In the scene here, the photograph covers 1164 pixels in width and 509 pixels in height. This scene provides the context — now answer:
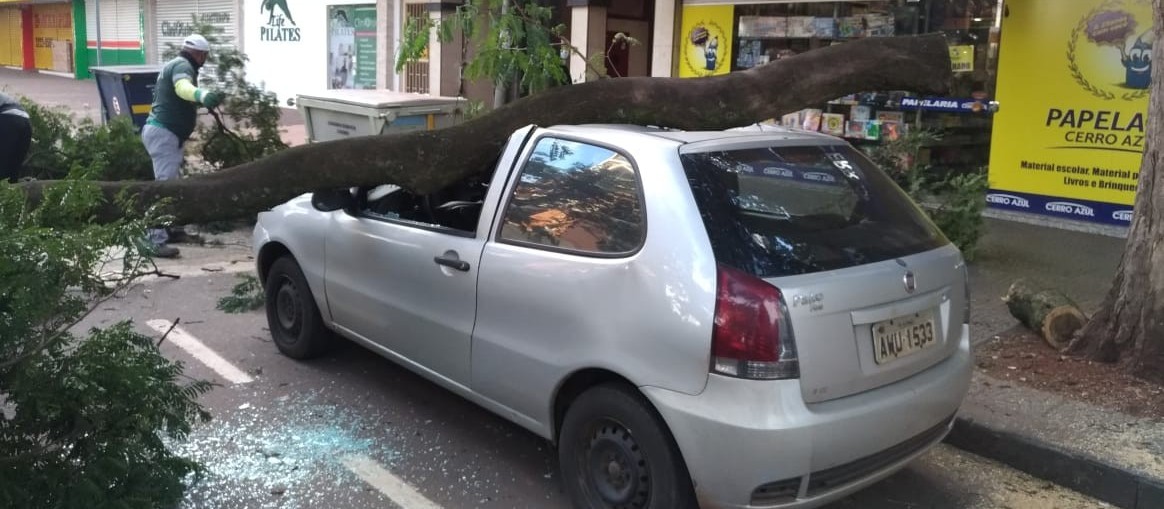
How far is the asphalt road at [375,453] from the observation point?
4168 millimetres

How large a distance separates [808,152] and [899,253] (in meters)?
0.60

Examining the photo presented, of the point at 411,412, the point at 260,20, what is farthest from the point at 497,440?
the point at 260,20

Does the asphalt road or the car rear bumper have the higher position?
the car rear bumper

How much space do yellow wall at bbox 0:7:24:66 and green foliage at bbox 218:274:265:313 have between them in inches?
1553

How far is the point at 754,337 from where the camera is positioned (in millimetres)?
3217

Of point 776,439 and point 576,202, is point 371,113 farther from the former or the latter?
point 776,439

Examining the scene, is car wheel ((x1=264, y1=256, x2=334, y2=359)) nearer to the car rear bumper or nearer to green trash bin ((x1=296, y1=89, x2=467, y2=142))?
green trash bin ((x1=296, y1=89, x2=467, y2=142))

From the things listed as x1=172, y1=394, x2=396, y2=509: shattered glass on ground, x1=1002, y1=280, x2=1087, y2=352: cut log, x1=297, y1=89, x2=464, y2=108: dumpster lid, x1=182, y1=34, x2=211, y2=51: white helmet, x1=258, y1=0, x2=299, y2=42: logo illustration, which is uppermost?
x1=258, y1=0, x2=299, y2=42: logo illustration

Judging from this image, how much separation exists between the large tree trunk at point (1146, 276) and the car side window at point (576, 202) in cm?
325

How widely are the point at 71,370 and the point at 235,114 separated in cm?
673

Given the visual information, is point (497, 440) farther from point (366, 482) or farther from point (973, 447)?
point (973, 447)

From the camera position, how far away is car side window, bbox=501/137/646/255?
3.68 meters

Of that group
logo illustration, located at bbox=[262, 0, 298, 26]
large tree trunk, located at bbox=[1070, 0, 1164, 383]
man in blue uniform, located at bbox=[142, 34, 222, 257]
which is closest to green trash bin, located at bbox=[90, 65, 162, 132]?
man in blue uniform, located at bbox=[142, 34, 222, 257]

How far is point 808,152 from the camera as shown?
405 cm
